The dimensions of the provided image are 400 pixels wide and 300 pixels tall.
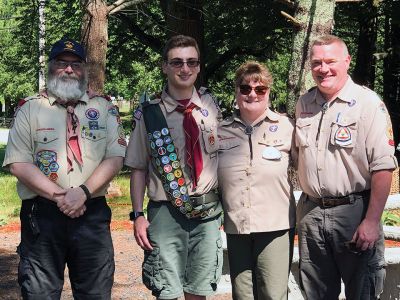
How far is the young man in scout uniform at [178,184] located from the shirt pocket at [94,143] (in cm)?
16

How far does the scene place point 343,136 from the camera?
344 centimetres

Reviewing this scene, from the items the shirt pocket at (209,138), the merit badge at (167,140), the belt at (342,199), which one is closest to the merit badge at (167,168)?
the merit badge at (167,140)

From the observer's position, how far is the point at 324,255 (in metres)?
3.55

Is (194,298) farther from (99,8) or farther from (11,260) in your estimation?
(99,8)

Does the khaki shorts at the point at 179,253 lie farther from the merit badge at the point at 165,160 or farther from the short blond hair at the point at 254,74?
the short blond hair at the point at 254,74

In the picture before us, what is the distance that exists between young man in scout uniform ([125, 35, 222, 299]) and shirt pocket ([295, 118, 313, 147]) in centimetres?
50

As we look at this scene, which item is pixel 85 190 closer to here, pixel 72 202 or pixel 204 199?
pixel 72 202

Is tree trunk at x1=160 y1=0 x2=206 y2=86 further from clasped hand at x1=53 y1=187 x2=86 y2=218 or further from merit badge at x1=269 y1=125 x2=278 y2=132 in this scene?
clasped hand at x1=53 y1=187 x2=86 y2=218

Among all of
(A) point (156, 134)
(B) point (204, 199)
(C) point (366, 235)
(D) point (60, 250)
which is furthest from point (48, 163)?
(C) point (366, 235)

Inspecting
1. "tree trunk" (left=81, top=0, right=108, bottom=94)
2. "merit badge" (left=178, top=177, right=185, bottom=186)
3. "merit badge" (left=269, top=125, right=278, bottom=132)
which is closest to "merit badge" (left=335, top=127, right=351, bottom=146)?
"merit badge" (left=269, top=125, right=278, bottom=132)

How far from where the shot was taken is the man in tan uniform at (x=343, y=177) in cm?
341

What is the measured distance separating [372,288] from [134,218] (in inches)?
56.1

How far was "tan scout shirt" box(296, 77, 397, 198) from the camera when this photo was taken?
341 cm

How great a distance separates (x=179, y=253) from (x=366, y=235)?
1.08 m
